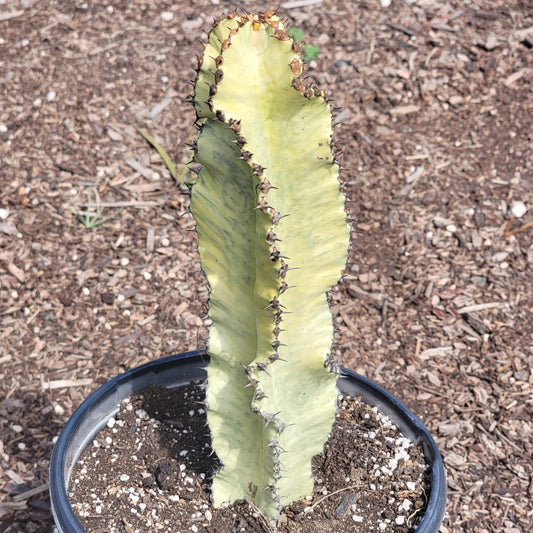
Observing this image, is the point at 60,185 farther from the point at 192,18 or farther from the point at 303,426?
the point at 303,426

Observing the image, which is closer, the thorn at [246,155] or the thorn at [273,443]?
the thorn at [246,155]

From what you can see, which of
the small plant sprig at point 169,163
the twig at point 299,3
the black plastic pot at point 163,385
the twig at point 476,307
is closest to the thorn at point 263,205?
the black plastic pot at point 163,385

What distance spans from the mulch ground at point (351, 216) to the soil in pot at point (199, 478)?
1.66 feet

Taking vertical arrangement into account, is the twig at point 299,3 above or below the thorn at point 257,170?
below

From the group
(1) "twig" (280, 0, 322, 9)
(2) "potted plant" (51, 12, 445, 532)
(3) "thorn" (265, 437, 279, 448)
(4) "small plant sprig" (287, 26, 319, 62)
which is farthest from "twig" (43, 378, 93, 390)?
(1) "twig" (280, 0, 322, 9)

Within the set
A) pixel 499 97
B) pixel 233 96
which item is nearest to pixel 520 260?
pixel 499 97

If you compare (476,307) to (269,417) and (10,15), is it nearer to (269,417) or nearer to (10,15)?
(269,417)

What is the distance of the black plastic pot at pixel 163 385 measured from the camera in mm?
1798

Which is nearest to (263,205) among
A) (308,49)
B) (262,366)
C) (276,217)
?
(276,217)

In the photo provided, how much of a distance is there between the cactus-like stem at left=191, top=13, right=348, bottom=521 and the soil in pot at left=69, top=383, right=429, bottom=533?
94 mm

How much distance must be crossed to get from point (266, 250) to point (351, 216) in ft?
3.90

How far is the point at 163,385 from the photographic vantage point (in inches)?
88.4

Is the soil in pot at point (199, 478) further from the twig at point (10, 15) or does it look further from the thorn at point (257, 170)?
the twig at point (10, 15)

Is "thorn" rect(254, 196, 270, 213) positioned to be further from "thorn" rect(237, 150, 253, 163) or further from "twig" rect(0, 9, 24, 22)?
"twig" rect(0, 9, 24, 22)
